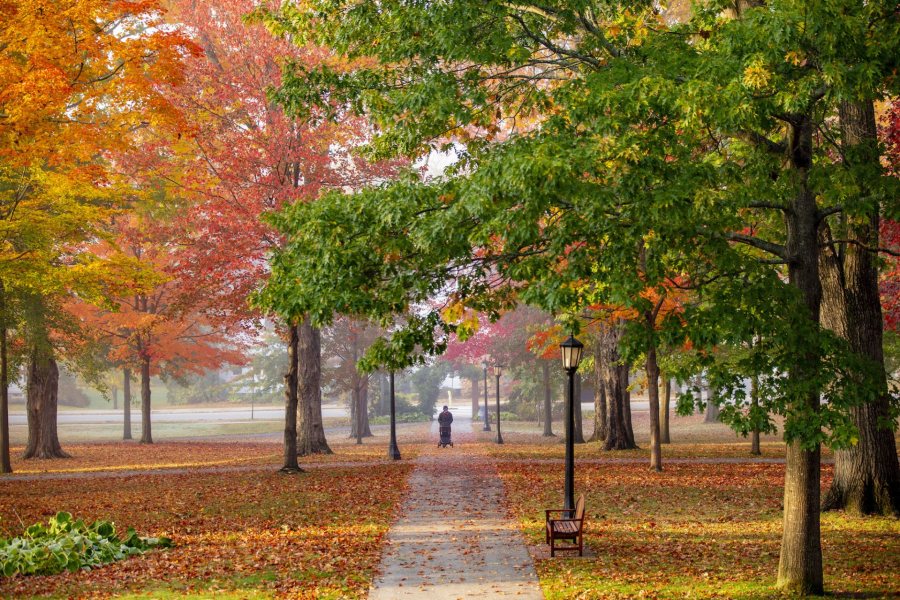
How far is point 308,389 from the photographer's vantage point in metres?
26.3

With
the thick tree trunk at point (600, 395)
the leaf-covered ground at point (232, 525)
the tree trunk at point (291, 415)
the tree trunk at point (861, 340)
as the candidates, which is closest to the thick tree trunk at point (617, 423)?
the thick tree trunk at point (600, 395)

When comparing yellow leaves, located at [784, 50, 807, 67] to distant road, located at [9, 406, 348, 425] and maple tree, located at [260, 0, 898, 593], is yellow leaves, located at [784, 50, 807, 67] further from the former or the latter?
distant road, located at [9, 406, 348, 425]

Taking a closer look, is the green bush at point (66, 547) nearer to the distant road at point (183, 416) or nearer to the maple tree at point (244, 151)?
the maple tree at point (244, 151)

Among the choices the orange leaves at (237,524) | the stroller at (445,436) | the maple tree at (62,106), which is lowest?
the stroller at (445,436)

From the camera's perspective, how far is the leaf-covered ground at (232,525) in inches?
373

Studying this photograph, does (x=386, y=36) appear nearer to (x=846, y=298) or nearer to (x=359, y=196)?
(x=359, y=196)

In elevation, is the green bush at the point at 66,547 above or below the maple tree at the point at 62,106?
below

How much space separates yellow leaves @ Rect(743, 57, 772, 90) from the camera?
22.9 ft

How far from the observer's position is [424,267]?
8359mm

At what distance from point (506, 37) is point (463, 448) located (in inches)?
893

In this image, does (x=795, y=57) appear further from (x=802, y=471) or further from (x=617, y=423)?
(x=617, y=423)

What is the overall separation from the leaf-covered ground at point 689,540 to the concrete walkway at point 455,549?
31 centimetres

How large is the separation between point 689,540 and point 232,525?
668cm

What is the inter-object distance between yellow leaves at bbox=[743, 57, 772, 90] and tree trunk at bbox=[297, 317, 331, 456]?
20.4m
